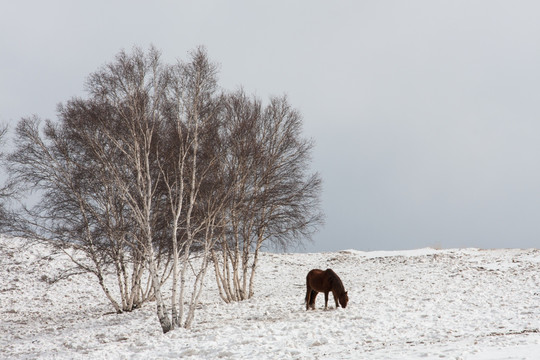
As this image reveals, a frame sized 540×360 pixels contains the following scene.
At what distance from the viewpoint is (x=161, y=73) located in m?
16.7

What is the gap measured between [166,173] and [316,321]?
740 cm

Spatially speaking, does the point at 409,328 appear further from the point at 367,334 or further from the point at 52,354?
the point at 52,354

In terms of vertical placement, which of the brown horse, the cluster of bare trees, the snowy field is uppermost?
the cluster of bare trees

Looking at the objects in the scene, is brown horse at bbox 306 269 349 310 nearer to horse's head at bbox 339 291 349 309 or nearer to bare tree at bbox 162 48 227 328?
horse's head at bbox 339 291 349 309

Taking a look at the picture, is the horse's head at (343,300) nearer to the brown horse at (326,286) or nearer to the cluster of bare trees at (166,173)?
the brown horse at (326,286)

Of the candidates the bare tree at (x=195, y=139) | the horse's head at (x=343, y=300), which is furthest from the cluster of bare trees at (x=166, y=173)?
the horse's head at (x=343, y=300)

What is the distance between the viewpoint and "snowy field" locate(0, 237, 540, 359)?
37.3 ft

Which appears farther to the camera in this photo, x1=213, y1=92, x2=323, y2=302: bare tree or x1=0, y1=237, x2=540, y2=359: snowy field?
x1=213, y1=92, x2=323, y2=302: bare tree

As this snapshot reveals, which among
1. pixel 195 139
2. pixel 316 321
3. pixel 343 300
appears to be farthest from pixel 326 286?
pixel 195 139

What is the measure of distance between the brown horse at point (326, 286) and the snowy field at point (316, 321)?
51cm

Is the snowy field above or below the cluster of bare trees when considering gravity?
below

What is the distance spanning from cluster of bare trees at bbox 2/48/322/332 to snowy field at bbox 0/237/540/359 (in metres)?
2.18

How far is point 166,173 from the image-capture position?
17.0 m

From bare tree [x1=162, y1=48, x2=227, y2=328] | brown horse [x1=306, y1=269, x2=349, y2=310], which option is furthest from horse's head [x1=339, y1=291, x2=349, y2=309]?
bare tree [x1=162, y1=48, x2=227, y2=328]
